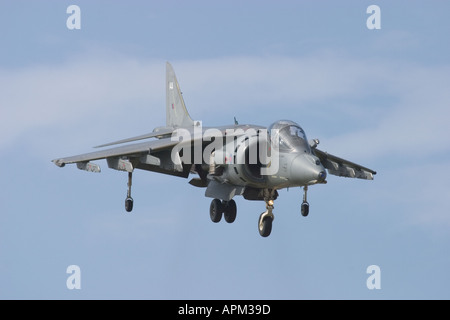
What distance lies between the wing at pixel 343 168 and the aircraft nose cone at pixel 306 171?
609 centimetres

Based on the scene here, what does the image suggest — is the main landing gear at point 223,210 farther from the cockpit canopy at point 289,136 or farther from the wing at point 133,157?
the cockpit canopy at point 289,136

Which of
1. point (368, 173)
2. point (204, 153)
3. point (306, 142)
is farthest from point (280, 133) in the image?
point (368, 173)

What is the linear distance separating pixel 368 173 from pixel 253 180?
7.06 m

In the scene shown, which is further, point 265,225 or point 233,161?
point 265,225

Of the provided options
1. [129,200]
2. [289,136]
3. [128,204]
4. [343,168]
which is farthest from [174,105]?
[289,136]

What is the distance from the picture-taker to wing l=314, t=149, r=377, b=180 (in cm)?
5156

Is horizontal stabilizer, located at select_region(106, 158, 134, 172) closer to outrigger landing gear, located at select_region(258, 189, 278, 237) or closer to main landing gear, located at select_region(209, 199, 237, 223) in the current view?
main landing gear, located at select_region(209, 199, 237, 223)

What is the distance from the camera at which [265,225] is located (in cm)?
4831

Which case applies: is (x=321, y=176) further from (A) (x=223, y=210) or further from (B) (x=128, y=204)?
(B) (x=128, y=204)

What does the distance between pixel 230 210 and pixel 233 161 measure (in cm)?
415

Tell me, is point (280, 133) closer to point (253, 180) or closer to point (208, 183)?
point (253, 180)

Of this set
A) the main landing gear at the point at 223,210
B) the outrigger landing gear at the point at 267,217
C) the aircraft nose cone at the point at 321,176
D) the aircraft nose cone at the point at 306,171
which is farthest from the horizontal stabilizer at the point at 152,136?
the aircraft nose cone at the point at 321,176

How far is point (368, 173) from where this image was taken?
52.4 m

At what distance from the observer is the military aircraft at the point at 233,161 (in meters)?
45.8
